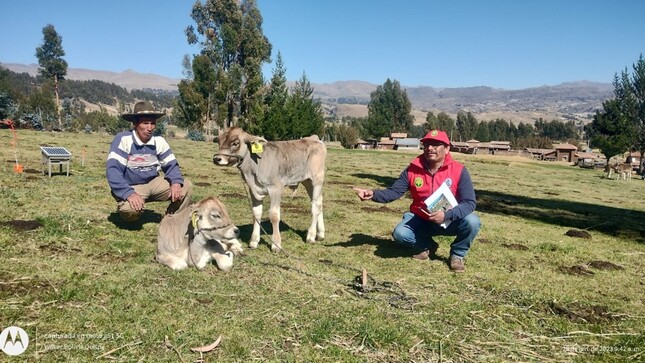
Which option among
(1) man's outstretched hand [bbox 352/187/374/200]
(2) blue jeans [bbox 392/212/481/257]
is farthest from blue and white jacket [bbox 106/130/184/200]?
(2) blue jeans [bbox 392/212/481/257]

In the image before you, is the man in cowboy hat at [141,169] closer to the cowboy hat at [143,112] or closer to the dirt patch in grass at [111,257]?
the cowboy hat at [143,112]

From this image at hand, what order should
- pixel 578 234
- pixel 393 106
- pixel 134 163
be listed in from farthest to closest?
pixel 393 106 → pixel 578 234 → pixel 134 163

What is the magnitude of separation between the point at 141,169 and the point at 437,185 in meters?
5.65

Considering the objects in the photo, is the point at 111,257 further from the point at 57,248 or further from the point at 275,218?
the point at 275,218

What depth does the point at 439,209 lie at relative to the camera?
298 inches

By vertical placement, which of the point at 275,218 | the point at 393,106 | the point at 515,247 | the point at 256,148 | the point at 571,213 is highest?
the point at 393,106

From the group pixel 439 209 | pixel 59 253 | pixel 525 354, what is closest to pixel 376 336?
pixel 525 354

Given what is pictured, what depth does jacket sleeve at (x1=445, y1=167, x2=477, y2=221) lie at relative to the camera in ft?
24.4

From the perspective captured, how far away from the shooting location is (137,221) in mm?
9688

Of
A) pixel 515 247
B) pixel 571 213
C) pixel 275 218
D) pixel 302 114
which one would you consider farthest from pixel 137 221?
pixel 302 114

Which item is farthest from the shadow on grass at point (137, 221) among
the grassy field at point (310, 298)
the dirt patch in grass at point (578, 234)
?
the dirt patch in grass at point (578, 234)

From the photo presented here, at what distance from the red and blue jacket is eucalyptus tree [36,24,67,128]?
259ft

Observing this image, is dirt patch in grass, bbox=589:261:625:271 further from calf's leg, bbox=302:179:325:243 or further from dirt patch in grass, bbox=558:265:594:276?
calf's leg, bbox=302:179:325:243

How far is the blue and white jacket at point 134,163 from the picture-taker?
8.12 meters
